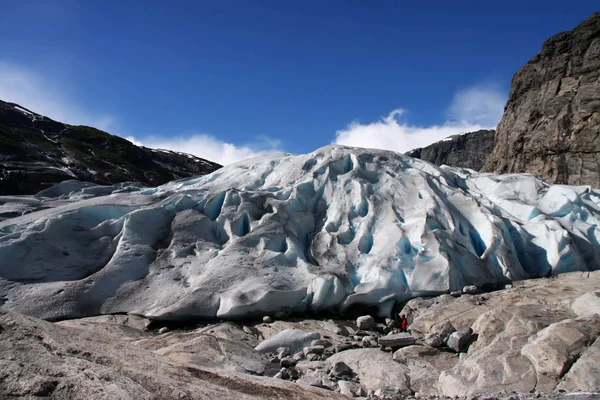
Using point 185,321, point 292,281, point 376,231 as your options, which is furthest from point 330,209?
point 185,321

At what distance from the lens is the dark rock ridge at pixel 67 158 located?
50.6 m

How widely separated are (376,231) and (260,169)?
965 centimetres

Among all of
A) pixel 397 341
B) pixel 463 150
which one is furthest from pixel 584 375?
pixel 463 150

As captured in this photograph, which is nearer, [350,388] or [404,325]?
[350,388]

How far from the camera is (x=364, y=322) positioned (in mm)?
14164

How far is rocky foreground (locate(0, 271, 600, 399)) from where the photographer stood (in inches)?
185

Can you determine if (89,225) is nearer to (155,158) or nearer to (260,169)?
(260,169)

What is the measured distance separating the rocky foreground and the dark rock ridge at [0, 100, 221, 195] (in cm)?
4336

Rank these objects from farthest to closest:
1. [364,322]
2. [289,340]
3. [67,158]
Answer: [67,158] < [364,322] < [289,340]

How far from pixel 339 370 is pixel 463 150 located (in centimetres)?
8529

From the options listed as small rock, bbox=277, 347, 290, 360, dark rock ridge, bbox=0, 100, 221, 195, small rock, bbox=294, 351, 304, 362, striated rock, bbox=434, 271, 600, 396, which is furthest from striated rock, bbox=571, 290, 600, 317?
dark rock ridge, bbox=0, 100, 221, 195

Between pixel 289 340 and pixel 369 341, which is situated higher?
pixel 369 341

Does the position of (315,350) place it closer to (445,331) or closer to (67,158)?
(445,331)

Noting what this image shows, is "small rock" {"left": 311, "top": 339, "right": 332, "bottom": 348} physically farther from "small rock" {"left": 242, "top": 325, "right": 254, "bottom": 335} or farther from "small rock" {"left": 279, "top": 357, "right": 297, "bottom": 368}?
"small rock" {"left": 242, "top": 325, "right": 254, "bottom": 335}
